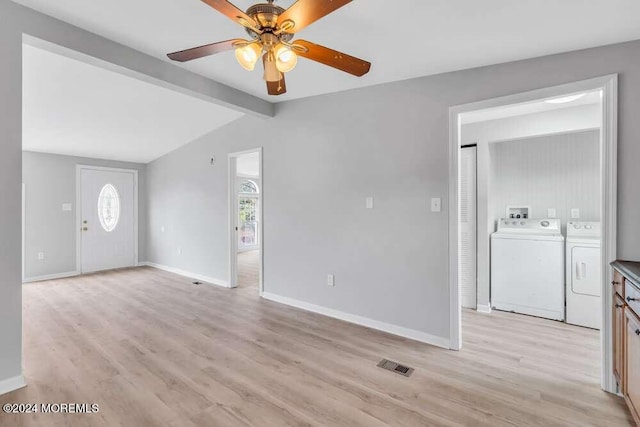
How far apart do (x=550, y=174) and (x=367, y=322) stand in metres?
2.86

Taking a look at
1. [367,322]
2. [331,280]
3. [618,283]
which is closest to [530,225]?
[618,283]

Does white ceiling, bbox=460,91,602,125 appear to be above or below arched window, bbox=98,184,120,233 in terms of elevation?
above

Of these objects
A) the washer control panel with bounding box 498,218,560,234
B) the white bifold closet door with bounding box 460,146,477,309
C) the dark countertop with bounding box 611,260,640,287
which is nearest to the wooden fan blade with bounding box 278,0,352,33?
the dark countertop with bounding box 611,260,640,287

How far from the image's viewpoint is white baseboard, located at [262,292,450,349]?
2.83 meters

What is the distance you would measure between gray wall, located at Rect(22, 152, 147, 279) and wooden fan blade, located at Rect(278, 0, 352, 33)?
588 cm

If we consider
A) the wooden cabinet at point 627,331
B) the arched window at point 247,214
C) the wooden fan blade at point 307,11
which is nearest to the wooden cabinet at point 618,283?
the wooden cabinet at point 627,331

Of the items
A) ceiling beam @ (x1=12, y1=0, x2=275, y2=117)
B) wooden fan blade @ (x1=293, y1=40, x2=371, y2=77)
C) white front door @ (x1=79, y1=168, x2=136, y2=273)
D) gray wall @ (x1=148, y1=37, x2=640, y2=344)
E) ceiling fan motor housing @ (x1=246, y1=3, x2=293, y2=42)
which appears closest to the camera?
ceiling fan motor housing @ (x1=246, y1=3, x2=293, y2=42)

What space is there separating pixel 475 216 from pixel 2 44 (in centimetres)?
445

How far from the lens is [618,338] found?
1973mm

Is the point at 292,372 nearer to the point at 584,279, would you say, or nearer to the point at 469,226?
the point at 469,226

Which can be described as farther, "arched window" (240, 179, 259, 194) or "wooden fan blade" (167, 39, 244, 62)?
"arched window" (240, 179, 259, 194)

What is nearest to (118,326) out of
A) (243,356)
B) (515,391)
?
(243,356)

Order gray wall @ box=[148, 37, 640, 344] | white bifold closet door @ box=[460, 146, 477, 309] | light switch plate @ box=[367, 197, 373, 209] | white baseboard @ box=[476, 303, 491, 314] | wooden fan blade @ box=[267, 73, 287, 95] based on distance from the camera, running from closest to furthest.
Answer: wooden fan blade @ box=[267, 73, 287, 95]
gray wall @ box=[148, 37, 640, 344]
light switch plate @ box=[367, 197, 373, 209]
white baseboard @ box=[476, 303, 491, 314]
white bifold closet door @ box=[460, 146, 477, 309]

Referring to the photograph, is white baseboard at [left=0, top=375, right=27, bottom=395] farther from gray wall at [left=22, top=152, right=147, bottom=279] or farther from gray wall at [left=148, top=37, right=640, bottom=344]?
gray wall at [left=22, top=152, right=147, bottom=279]
